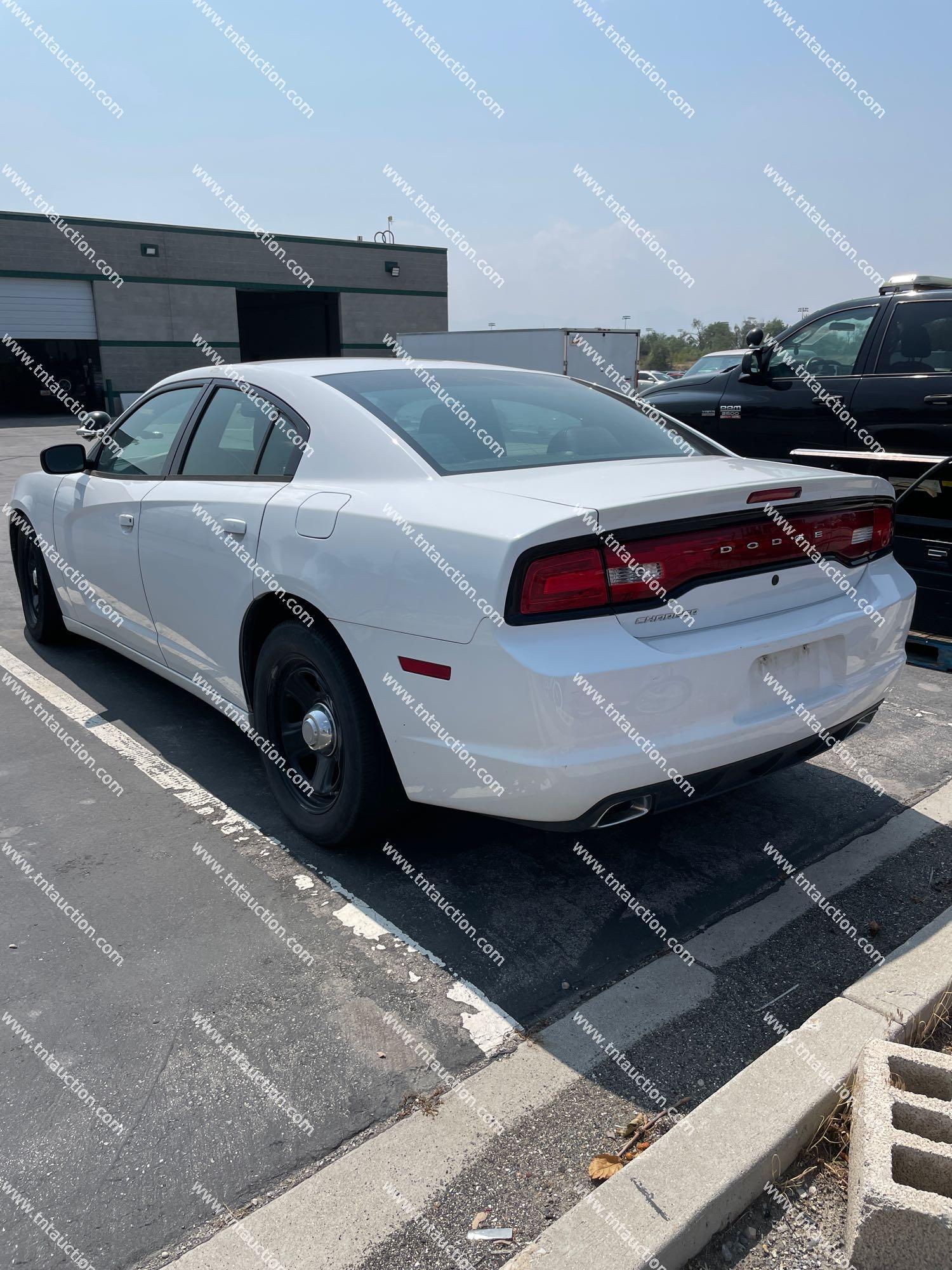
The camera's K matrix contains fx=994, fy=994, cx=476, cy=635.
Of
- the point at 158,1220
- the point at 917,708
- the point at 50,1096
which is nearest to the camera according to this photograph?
the point at 158,1220

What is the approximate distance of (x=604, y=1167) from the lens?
7.00 feet

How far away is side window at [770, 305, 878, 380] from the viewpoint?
6992 millimetres

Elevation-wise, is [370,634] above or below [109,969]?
above

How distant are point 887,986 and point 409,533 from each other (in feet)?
5.80

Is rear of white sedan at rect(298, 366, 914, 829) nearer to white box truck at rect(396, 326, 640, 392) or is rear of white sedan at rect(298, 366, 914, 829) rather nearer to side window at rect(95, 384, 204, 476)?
side window at rect(95, 384, 204, 476)

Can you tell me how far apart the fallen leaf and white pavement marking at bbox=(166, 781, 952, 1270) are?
0.61 ft

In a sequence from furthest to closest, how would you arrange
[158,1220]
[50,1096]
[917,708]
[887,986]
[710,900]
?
1. [917,708]
2. [710,900]
3. [887,986]
4. [50,1096]
5. [158,1220]

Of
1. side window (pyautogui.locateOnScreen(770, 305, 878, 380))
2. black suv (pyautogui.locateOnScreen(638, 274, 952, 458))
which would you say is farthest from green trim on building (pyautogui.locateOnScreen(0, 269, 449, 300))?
side window (pyautogui.locateOnScreen(770, 305, 878, 380))

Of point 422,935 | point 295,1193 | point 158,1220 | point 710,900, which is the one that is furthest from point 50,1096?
point 710,900

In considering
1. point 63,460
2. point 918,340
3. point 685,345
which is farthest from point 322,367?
point 685,345

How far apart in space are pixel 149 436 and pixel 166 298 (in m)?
33.5

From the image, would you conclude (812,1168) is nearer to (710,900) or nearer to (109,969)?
(710,900)

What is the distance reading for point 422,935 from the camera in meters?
3.01

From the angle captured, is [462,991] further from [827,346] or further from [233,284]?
[233,284]
